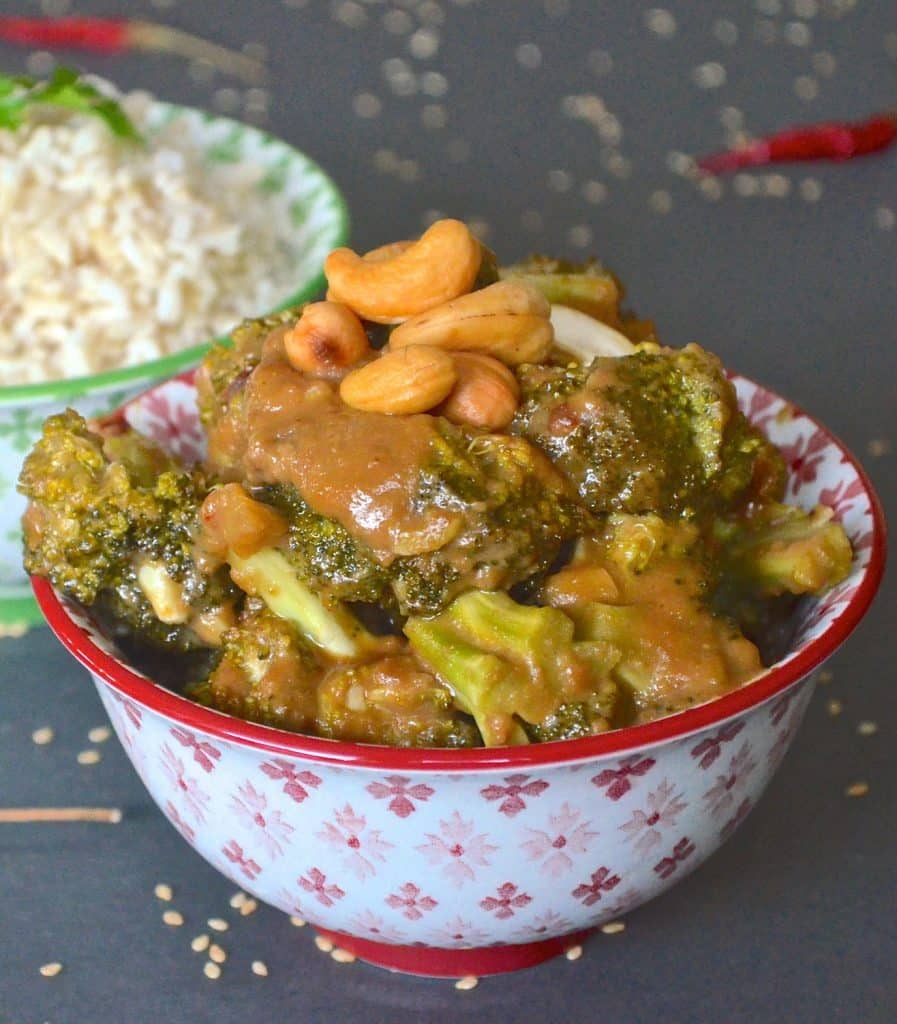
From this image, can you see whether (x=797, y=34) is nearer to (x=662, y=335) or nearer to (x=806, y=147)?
(x=806, y=147)

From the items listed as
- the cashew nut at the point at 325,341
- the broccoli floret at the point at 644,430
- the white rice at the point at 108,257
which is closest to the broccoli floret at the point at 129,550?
the cashew nut at the point at 325,341

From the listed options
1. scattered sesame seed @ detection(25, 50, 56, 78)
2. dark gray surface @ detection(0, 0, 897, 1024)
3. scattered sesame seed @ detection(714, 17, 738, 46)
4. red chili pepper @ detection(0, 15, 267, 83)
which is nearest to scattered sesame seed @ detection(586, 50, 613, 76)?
dark gray surface @ detection(0, 0, 897, 1024)

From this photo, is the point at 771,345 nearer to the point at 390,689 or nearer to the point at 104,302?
the point at 104,302

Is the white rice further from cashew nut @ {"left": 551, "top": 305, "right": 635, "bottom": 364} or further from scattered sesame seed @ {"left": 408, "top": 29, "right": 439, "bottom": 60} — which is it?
scattered sesame seed @ {"left": 408, "top": 29, "right": 439, "bottom": 60}

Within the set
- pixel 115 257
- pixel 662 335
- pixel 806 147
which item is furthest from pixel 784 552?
pixel 806 147

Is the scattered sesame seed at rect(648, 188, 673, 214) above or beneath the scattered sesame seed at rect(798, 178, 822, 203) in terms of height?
beneath
